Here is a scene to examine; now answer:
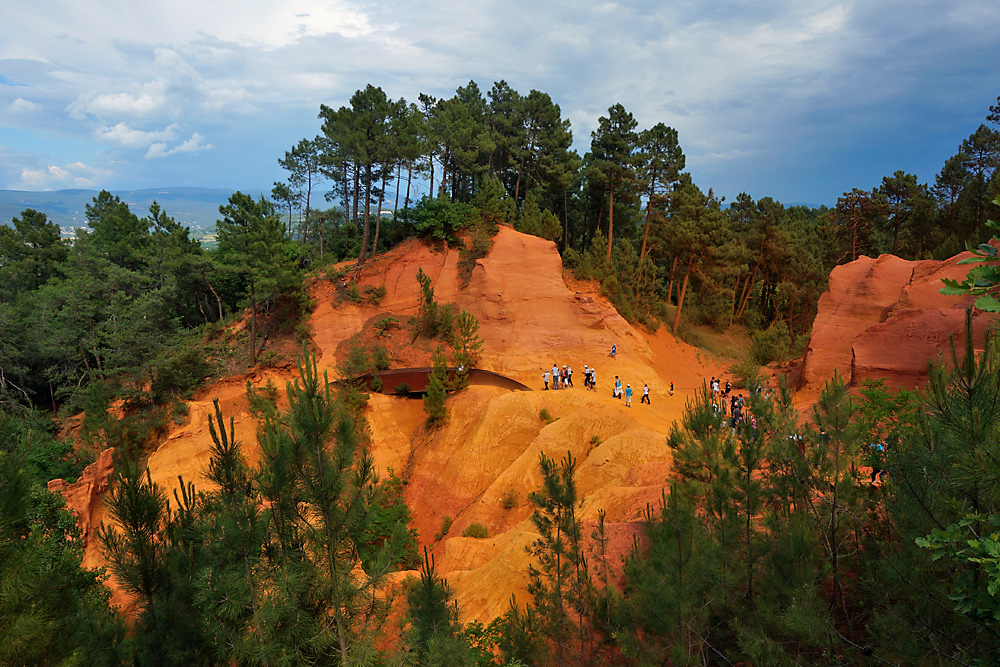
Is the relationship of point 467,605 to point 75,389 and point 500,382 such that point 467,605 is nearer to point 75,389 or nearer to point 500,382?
point 500,382

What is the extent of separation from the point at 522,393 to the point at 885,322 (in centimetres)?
→ 1593

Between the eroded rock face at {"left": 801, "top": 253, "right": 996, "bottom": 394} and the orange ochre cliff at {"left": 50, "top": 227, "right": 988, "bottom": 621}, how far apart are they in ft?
0.21

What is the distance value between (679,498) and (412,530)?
16.0 metres

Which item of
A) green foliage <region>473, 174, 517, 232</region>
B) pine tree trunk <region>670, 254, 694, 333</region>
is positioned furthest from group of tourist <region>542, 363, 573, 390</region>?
pine tree trunk <region>670, 254, 694, 333</region>

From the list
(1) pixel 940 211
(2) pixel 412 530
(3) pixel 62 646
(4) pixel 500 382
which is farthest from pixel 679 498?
(1) pixel 940 211

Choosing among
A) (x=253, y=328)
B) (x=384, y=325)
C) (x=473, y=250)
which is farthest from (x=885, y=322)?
(x=253, y=328)

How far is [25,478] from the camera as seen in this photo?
5.17 metres

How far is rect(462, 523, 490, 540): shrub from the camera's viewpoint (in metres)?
19.2

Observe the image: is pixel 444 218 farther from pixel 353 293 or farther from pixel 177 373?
pixel 177 373

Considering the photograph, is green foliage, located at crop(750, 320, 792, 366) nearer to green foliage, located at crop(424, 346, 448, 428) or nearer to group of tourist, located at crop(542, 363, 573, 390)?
group of tourist, located at crop(542, 363, 573, 390)

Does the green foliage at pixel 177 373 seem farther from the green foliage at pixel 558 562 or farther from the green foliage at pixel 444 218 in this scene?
the green foliage at pixel 558 562

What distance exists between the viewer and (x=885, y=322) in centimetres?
1888

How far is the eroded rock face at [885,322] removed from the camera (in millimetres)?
17312

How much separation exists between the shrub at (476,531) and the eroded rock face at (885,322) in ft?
45.9
